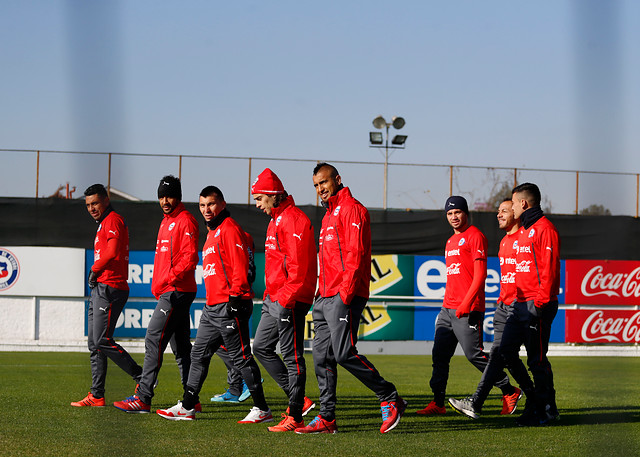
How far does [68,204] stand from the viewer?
809 inches

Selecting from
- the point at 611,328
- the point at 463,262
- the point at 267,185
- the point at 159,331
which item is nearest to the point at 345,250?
the point at 267,185

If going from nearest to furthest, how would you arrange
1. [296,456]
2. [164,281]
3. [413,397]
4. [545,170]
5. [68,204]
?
1. [296,456]
2. [164,281]
3. [413,397]
4. [68,204]
5. [545,170]

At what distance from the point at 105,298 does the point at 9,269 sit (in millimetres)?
12052

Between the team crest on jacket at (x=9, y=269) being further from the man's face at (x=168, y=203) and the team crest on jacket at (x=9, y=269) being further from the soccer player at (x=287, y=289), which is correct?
the soccer player at (x=287, y=289)

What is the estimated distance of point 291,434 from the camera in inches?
263

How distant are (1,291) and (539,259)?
1512cm

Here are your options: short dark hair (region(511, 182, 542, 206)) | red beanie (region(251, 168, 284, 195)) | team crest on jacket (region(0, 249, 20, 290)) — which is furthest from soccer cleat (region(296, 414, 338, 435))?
team crest on jacket (region(0, 249, 20, 290))

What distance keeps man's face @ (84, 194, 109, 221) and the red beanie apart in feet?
6.88

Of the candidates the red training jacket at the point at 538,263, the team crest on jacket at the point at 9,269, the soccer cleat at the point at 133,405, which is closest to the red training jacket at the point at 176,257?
the soccer cleat at the point at 133,405

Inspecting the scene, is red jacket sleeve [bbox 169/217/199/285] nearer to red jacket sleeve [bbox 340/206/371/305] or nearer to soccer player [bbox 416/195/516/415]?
red jacket sleeve [bbox 340/206/371/305]

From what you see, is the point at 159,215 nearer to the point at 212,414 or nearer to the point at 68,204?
the point at 68,204

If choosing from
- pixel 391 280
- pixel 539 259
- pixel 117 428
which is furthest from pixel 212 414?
pixel 391 280

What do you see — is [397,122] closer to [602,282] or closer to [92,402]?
[602,282]

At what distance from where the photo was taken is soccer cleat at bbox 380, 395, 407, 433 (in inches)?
263
